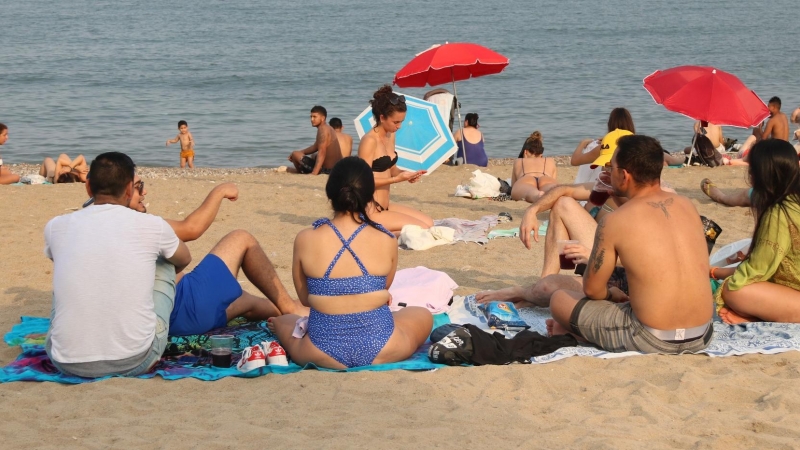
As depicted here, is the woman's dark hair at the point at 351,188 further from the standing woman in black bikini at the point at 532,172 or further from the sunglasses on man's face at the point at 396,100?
the standing woman in black bikini at the point at 532,172

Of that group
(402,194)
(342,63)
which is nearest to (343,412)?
(402,194)

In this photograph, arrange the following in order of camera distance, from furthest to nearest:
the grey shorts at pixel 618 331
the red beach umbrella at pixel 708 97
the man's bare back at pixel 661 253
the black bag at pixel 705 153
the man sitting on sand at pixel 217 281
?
1. the black bag at pixel 705 153
2. the red beach umbrella at pixel 708 97
3. the man sitting on sand at pixel 217 281
4. the grey shorts at pixel 618 331
5. the man's bare back at pixel 661 253

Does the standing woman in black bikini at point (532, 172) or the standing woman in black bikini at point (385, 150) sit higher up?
the standing woman in black bikini at point (385, 150)

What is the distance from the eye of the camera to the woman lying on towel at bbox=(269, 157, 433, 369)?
4293 millimetres

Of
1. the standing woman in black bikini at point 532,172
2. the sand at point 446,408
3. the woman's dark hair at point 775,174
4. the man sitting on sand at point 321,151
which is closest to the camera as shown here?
the sand at point 446,408

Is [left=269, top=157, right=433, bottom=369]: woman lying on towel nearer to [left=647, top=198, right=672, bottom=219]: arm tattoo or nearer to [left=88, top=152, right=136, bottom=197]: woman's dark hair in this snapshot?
[left=88, top=152, right=136, bottom=197]: woman's dark hair

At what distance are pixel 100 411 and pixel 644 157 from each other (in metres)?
2.84

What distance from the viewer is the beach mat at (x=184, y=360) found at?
4461mm

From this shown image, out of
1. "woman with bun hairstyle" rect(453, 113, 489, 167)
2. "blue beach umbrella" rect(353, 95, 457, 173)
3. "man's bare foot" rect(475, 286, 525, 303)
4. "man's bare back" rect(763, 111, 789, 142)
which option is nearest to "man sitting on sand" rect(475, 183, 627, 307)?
"man's bare foot" rect(475, 286, 525, 303)

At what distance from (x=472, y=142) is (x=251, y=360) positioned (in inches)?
378

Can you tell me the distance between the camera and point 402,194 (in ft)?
37.4

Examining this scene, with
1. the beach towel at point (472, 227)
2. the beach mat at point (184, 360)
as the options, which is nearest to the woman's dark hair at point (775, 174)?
the beach mat at point (184, 360)

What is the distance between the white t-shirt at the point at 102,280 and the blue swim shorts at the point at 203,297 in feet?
1.74

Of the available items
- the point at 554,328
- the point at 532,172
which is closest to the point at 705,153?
the point at 532,172
